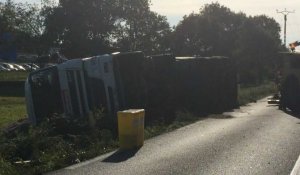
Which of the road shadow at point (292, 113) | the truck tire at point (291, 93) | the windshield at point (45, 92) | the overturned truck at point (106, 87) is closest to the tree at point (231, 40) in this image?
the truck tire at point (291, 93)

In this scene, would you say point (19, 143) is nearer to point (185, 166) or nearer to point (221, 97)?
point (185, 166)

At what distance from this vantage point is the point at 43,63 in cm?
2772

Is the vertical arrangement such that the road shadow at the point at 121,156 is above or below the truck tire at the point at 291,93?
above

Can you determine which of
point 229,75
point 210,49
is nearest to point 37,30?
point 210,49

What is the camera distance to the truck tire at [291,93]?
27.5 m

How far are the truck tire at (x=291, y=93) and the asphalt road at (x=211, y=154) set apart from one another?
735 centimetres

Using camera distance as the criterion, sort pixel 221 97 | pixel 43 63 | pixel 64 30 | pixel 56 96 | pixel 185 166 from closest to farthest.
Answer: pixel 185 166
pixel 56 96
pixel 43 63
pixel 221 97
pixel 64 30

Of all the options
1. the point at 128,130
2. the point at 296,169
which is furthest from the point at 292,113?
the point at 296,169

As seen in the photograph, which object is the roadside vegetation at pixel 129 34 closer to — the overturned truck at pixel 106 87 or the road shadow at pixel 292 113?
the road shadow at pixel 292 113

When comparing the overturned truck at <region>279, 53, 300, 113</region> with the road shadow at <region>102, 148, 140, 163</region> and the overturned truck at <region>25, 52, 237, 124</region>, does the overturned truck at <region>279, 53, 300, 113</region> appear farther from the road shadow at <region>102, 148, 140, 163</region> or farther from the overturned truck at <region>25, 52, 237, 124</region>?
the road shadow at <region>102, 148, 140, 163</region>

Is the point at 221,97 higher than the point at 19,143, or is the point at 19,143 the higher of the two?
the point at 19,143

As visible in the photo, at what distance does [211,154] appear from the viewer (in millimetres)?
13641

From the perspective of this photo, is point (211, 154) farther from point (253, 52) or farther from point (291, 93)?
point (253, 52)

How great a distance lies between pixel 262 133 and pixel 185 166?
6631mm
